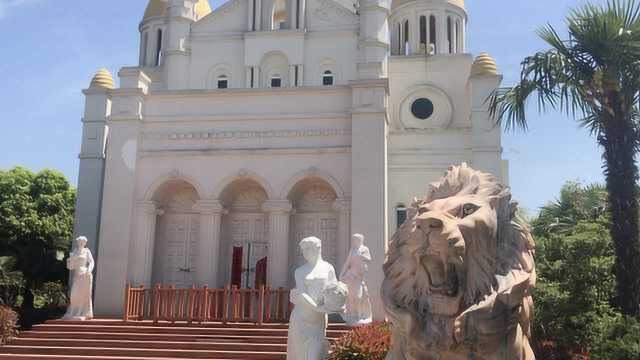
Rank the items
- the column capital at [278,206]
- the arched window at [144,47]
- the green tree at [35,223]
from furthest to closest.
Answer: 1. the arched window at [144,47]
2. the green tree at [35,223]
3. the column capital at [278,206]

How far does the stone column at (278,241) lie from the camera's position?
1962 cm

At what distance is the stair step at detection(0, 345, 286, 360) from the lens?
1377 cm

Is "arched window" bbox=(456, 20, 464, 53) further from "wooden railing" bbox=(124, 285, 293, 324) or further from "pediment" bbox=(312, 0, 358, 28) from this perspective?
"wooden railing" bbox=(124, 285, 293, 324)

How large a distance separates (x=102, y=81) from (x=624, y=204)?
64.0 feet

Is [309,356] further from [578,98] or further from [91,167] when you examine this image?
[91,167]

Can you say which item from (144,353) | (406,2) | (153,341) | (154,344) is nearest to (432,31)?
(406,2)

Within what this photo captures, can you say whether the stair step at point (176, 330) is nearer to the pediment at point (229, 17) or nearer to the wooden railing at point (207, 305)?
the wooden railing at point (207, 305)

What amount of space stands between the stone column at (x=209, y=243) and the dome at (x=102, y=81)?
275 inches

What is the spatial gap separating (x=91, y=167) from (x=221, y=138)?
5.59 metres

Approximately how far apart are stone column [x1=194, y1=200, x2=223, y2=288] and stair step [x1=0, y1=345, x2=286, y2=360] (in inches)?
221

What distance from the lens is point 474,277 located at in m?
4.49

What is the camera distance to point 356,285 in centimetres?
1468

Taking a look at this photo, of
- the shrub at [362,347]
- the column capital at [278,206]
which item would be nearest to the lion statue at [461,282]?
the shrub at [362,347]

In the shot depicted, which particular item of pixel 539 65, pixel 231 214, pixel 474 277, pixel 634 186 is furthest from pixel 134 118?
pixel 474 277
